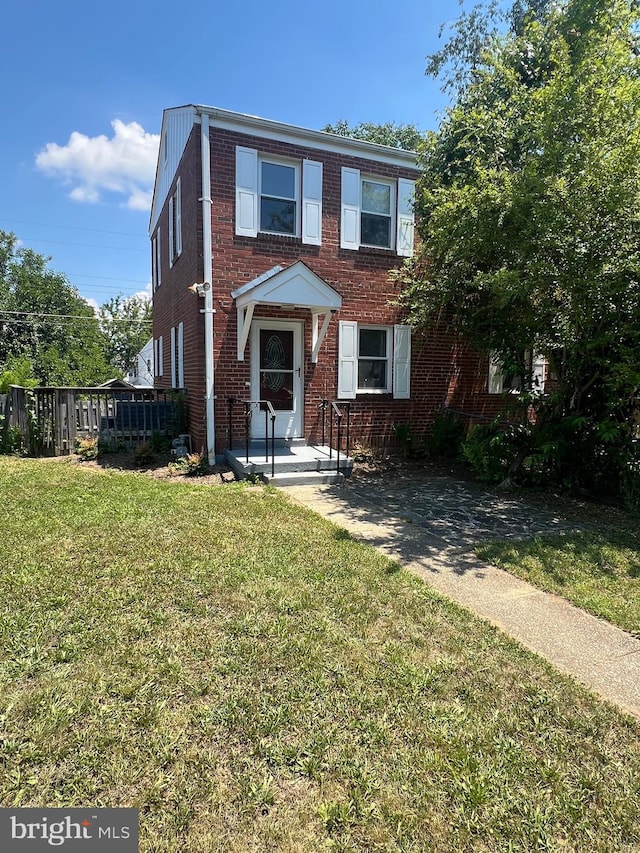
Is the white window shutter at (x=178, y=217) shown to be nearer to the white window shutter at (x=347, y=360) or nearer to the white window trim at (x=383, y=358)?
the white window shutter at (x=347, y=360)

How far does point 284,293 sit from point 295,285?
23cm

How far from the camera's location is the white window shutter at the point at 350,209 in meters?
8.94

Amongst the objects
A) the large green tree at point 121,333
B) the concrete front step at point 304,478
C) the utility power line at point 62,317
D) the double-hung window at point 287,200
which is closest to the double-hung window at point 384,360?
the double-hung window at point 287,200

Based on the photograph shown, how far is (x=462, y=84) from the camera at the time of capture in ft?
46.9

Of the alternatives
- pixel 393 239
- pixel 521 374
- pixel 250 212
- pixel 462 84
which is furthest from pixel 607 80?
pixel 462 84

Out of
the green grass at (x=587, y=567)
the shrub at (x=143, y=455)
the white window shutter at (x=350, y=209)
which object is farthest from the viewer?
the white window shutter at (x=350, y=209)

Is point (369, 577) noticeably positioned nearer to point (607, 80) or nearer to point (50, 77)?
point (607, 80)

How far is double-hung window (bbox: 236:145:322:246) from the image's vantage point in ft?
→ 27.5

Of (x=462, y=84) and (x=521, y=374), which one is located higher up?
(x=462, y=84)

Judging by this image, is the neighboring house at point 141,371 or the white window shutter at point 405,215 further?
the neighboring house at point 141,371

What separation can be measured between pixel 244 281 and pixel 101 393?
3.69m

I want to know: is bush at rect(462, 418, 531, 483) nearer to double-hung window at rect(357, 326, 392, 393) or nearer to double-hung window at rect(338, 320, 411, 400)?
double-hung window at rect(338, 320, 411, 400)

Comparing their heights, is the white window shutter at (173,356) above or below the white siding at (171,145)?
below

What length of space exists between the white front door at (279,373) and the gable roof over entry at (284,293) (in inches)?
19.1
